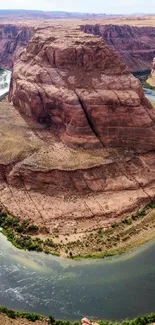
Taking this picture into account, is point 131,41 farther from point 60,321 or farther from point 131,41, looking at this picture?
point 60,321

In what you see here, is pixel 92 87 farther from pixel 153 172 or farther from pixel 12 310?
pixel 12 310

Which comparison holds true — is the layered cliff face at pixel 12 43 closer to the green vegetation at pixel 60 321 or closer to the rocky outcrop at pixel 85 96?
the rocky outcrop at pixel 85 96

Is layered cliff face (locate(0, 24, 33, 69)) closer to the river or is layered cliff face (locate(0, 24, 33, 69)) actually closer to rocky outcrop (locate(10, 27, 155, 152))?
rocky outcrop (locate(10, 27, 155, 152))

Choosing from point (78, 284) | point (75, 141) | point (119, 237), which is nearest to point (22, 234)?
point (78, 284)

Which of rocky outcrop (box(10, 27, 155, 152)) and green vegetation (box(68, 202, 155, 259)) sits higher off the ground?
rocky outcrop (box(10, 27, 155, 152))

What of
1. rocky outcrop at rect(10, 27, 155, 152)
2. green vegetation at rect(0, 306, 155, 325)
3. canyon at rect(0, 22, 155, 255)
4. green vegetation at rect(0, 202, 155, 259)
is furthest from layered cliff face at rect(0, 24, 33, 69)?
green vegetation at rect(0, 306, 155, 325)

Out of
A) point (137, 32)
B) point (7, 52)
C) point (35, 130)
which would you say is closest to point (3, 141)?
point (35, 130)
